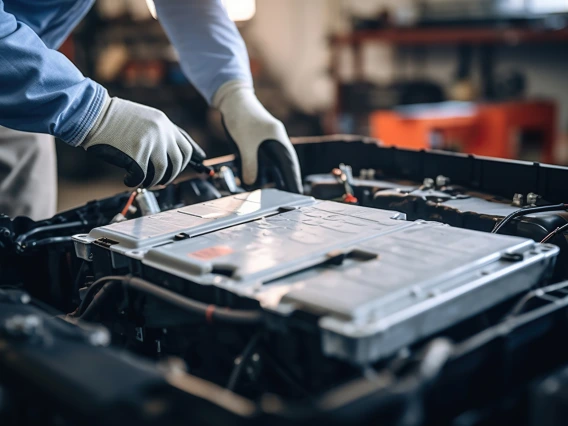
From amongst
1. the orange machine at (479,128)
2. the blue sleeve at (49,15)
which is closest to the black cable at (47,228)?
the blue sleeve at (49,15)

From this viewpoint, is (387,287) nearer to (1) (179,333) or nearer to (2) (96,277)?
(1) (179,333)

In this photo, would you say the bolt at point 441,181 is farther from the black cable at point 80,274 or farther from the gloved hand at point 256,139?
the black cable at point 80,274

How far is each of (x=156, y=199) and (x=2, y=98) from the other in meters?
0.35

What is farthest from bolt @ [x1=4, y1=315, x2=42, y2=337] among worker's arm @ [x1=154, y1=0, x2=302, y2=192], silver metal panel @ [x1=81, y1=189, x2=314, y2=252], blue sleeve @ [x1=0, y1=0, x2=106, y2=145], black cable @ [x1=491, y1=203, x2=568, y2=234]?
worker's arm @ [x1=154, y1=0, x2=302, y2=192]

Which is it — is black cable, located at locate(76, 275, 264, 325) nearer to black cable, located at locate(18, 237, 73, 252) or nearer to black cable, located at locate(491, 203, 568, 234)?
black cable, located at locate(18, 237, 73, 252)

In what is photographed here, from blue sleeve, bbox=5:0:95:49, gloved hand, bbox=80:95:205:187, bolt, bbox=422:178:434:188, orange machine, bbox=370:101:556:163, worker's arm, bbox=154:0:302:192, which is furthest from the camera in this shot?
orange machine, bbox=370:101:556:163

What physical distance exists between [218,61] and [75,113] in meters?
0.53

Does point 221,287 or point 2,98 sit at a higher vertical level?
point 2,98

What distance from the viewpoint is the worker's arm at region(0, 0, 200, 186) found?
1.04 m

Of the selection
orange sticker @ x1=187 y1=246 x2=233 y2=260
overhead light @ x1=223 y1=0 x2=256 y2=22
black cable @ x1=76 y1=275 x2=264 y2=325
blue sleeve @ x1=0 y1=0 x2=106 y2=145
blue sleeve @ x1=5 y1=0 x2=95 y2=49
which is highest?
overhead light @ x1=223 y1=0 x2=256 y2=22

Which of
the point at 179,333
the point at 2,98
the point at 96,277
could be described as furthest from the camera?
the point at 2,98

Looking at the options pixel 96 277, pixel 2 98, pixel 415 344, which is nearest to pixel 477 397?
pixel 415 344

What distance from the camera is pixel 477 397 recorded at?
0.65 m

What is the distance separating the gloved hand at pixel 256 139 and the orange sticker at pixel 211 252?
0.48 m
